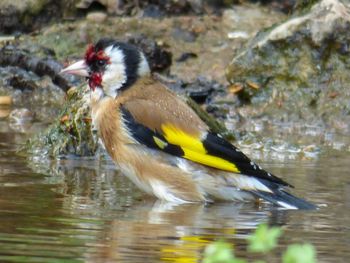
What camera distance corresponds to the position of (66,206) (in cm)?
641

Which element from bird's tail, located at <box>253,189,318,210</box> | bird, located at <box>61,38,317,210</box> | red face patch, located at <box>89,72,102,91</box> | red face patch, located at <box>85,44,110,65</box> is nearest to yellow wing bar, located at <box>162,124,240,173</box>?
bird, located at <box>61,38,317,210</box>

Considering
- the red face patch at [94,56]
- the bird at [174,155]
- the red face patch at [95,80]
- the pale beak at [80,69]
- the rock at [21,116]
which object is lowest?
the rock at [21,116]

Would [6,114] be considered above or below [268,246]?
A: below

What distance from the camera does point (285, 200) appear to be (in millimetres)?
6953

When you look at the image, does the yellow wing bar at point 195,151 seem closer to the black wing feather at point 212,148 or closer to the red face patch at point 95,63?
the black wing feather at point 212,148

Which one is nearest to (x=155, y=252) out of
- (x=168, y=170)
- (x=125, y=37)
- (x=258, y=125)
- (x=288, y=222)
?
(x=288, y=222)

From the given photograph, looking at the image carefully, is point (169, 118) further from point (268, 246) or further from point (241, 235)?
point (268, 246)

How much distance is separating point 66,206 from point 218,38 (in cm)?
675

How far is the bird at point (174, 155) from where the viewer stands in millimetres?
7227

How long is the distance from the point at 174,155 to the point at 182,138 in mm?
135

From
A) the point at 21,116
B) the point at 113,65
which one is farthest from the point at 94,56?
the point at 21,116

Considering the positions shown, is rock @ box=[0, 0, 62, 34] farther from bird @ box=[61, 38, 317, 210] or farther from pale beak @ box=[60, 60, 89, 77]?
bird @ box=[61, 38, 317, 210]

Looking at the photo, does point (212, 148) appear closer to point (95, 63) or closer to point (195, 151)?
point (195, 151)

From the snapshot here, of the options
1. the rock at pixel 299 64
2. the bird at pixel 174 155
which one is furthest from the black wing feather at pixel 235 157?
the rock at pixel 299 64
